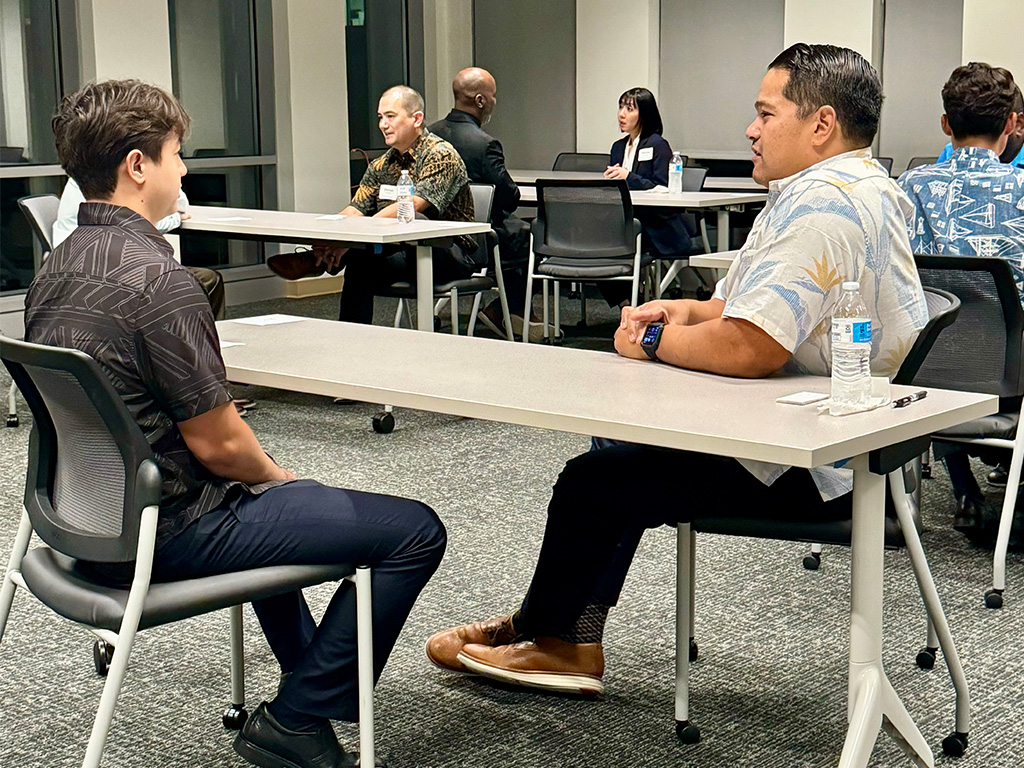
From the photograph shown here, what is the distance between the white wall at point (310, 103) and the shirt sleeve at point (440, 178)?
309cm

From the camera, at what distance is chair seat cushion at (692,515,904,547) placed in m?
2.12

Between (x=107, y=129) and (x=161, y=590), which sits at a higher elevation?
(x=107, y=129)

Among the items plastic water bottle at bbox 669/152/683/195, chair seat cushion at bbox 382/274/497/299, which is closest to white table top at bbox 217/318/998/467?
chair seat cushion at bbox 382/274/497/299

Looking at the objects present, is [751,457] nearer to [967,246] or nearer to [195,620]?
[195,620]

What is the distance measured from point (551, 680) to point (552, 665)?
3cm

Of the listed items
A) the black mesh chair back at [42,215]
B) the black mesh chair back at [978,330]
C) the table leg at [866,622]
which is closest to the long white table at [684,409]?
the table leg at [866,622]

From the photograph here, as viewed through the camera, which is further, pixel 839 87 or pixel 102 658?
pixel 102 658

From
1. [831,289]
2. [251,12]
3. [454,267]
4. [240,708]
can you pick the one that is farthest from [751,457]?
[251,12]

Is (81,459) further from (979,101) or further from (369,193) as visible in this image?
(369,193)

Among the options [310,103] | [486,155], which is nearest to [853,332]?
[486,155]

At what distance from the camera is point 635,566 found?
336 centimetres

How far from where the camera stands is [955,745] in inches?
91.0

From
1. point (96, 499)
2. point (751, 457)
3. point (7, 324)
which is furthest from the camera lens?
point (7, 324)

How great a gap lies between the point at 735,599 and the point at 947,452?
0.67 m
